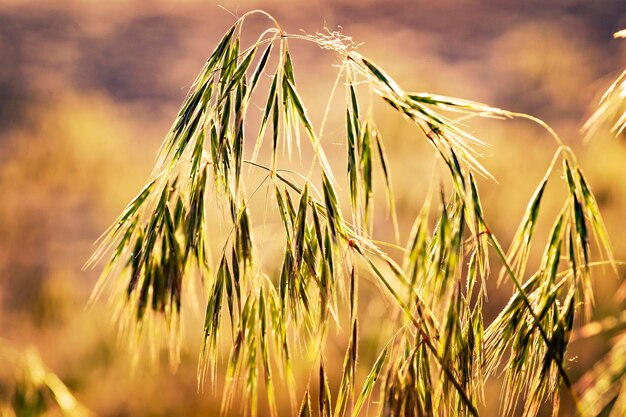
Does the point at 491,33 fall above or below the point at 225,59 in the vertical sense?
above

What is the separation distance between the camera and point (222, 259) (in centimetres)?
101

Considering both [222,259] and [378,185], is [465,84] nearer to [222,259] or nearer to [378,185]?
[378,185]

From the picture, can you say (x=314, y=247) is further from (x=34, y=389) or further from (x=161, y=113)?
(x=161, y=113)

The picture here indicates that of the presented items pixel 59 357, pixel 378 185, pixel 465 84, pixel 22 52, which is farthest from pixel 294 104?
pixel 22 52

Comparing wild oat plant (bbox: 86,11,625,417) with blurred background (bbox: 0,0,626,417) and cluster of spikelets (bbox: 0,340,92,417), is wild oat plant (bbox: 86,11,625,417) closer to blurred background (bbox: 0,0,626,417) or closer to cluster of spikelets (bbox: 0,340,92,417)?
cluster of spikelets (bbox: 0,340,92,417)

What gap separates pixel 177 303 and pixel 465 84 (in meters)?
4.57

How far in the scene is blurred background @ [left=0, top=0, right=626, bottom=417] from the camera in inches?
128

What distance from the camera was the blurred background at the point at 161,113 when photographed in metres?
3.26

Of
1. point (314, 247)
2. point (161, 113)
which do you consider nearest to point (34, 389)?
point (314, 247)

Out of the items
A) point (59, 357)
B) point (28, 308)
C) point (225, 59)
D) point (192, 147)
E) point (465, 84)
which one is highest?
point (465, 84)

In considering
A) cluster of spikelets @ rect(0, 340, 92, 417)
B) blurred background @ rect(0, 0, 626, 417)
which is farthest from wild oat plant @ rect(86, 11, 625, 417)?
blurred background @ rect(0, 0, 626, 417)

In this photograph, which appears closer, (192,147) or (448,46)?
(192,147)

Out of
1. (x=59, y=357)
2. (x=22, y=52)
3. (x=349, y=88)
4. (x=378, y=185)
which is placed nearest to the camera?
(x=349, y=88)

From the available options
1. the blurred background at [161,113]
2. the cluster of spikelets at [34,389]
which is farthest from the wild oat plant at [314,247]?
the blurred background at [161,113]
